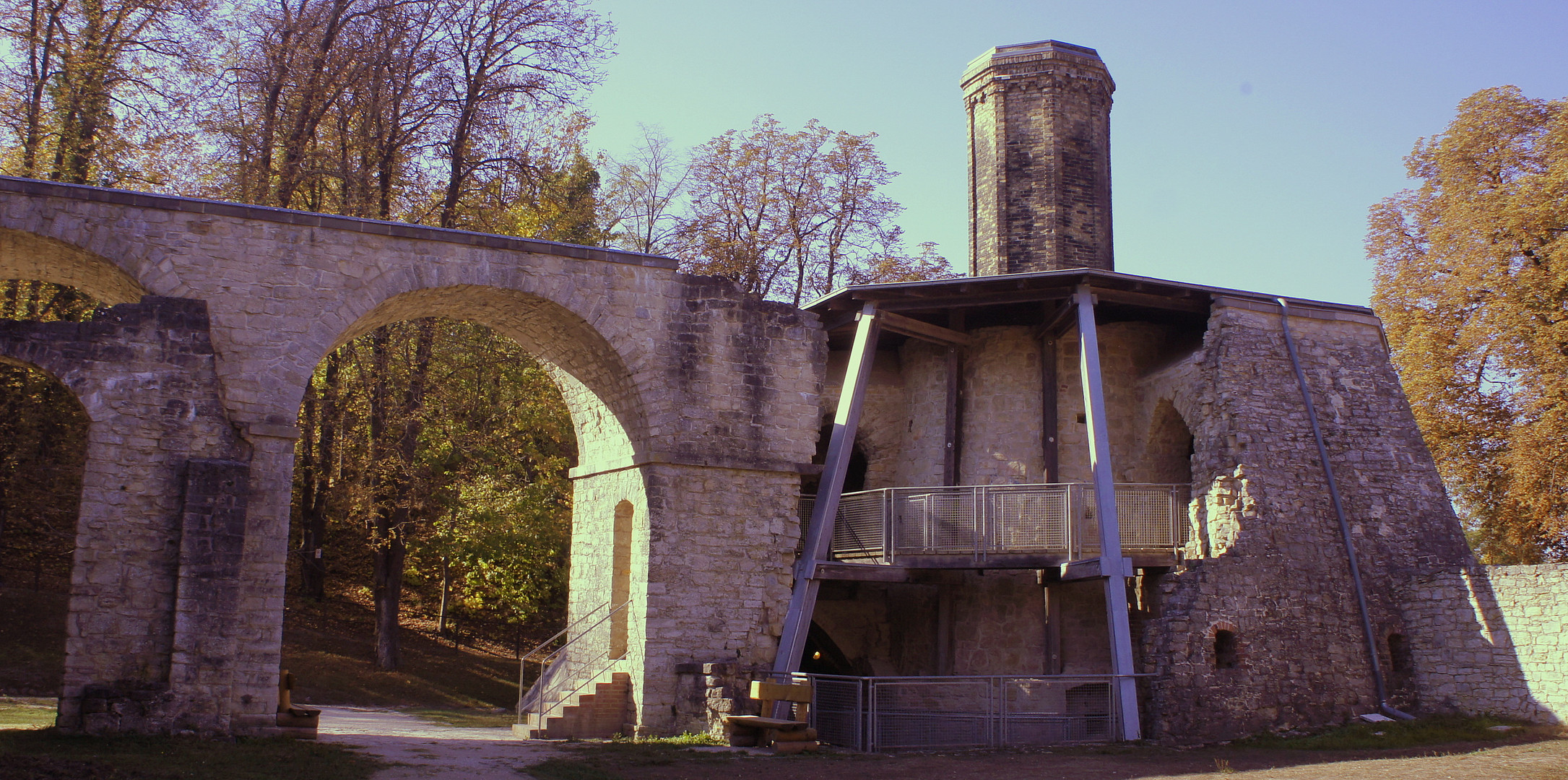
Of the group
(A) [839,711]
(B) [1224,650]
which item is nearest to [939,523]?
(A) [839,711]

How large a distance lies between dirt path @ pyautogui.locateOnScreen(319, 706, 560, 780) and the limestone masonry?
1.27 meters

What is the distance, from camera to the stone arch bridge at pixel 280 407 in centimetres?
1100

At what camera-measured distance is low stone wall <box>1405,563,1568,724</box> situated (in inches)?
517

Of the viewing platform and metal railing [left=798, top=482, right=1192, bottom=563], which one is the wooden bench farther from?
metal railing [left=798, top=482, right=1192, bottom=563]

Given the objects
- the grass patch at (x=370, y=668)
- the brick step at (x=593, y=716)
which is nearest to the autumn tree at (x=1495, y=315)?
the brick step at (x=593, y=716)

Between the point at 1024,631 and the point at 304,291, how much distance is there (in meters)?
9.60

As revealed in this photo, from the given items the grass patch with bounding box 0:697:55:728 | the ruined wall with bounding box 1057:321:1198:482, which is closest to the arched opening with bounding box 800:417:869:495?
the ruined wall with bounding box 1057:321:1198:482

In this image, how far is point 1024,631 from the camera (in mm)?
15703

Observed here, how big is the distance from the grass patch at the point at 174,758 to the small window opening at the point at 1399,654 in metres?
11.7

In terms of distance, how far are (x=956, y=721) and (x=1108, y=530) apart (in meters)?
2.81

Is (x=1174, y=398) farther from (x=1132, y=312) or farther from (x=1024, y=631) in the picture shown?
(x=1024, y=631)

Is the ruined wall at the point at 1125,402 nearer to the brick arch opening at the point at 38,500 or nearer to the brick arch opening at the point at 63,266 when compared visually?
the brick arch opening at the point at 63,266

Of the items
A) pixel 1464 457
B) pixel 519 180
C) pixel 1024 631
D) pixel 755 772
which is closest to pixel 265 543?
pixel 755 772

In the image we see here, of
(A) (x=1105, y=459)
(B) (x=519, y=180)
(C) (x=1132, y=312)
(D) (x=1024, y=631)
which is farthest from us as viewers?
(B) (x=519, y=180)
